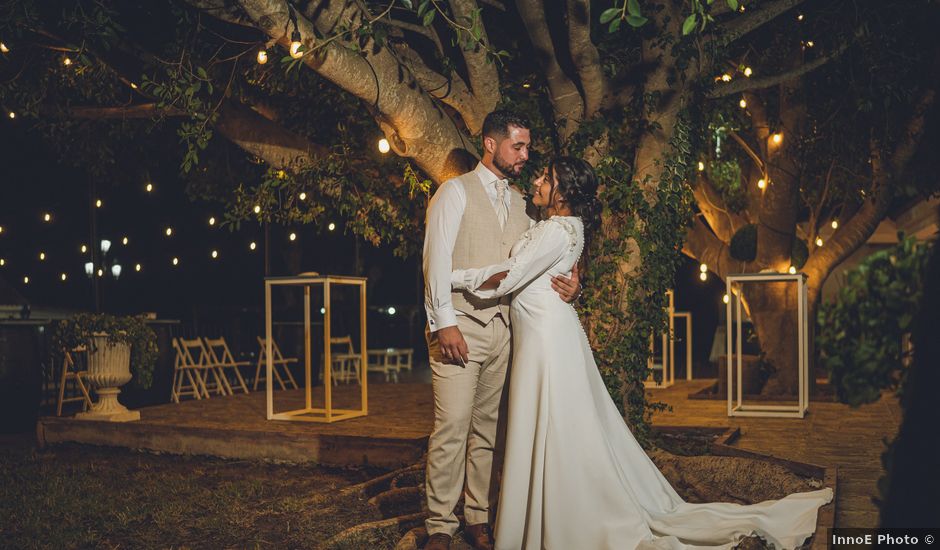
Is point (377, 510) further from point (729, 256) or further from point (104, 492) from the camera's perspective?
point (729, 256)

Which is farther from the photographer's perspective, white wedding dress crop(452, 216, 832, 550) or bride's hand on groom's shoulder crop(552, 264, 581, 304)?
bride's hand on groom's shoulder crop(552, 264, 581, 304)

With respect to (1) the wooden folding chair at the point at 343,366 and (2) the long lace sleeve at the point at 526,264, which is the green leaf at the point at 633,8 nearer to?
(2) the long lace sleeve at the point at 526,264

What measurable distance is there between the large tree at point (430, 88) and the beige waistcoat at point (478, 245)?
786mm

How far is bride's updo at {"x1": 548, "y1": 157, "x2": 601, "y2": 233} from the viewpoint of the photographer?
3959 millimetres

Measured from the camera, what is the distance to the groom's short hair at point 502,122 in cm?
395

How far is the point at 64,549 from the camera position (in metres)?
4.32

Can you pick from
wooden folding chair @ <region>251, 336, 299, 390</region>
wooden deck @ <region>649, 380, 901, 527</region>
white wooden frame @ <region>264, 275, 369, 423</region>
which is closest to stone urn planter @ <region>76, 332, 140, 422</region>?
white wooden frame @ <region>264, 275, 369, 423</region>

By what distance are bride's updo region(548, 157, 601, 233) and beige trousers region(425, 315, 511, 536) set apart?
619mm

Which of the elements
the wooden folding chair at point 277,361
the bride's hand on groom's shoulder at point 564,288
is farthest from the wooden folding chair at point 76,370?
the bride's hand on groom's shoulder at point 564,288

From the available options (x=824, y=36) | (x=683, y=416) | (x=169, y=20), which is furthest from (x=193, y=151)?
(x=683, y=416)

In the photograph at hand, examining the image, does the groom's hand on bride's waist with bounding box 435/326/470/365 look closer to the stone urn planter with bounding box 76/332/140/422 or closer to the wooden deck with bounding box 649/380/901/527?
the wooden deck with bounding box 649/380/901/527

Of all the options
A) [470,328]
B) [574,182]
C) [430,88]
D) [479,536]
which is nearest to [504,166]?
[574,182]

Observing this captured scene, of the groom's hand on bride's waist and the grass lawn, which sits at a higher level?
the groom's hand on bride's waist

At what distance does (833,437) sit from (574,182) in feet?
15.0
